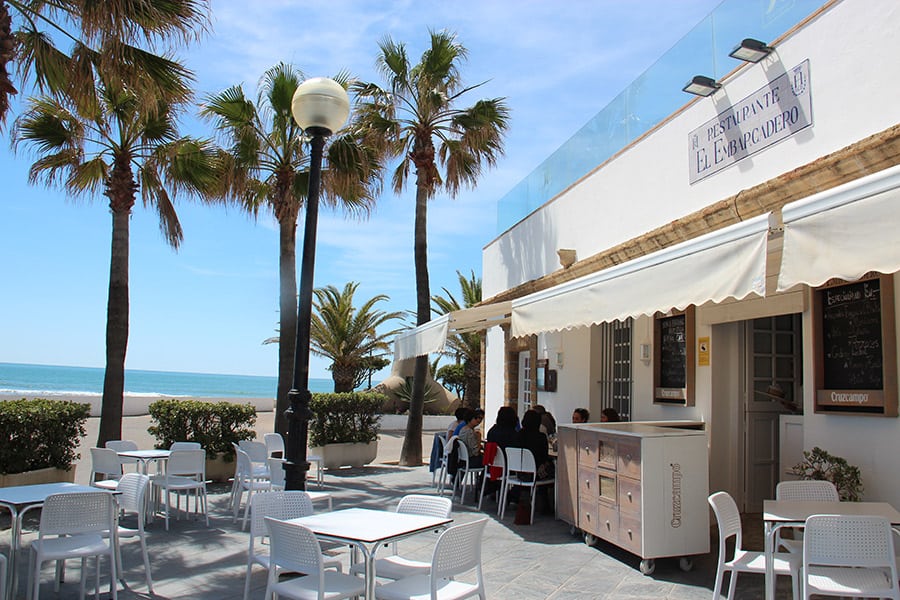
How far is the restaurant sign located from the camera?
6891 millimetres

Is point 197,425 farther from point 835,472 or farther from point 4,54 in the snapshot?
point 835,472

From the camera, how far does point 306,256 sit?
6.20m

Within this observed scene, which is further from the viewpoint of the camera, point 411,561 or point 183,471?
point 183,471

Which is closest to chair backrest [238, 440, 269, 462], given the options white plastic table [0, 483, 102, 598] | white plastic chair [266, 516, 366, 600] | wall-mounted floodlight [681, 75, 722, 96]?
white plastic table [0, 483, 102, 598]

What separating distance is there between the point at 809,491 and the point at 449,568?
3312 millimetres

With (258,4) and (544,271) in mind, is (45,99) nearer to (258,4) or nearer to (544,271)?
(258,4)

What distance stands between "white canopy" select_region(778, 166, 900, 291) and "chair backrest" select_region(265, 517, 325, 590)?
3.35 m

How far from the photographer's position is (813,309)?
6.73 meters

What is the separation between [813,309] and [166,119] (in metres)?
9.94

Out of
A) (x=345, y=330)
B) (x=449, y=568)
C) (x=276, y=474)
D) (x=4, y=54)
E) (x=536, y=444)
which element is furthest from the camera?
(x=345, y=330)

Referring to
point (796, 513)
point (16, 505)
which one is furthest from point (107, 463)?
point (796, 513)

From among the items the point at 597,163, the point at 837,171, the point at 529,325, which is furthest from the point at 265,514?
the point at 597,163

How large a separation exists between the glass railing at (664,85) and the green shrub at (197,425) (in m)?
7.29

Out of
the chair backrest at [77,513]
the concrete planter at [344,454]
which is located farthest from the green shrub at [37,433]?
the concrete planter at [344,454]
